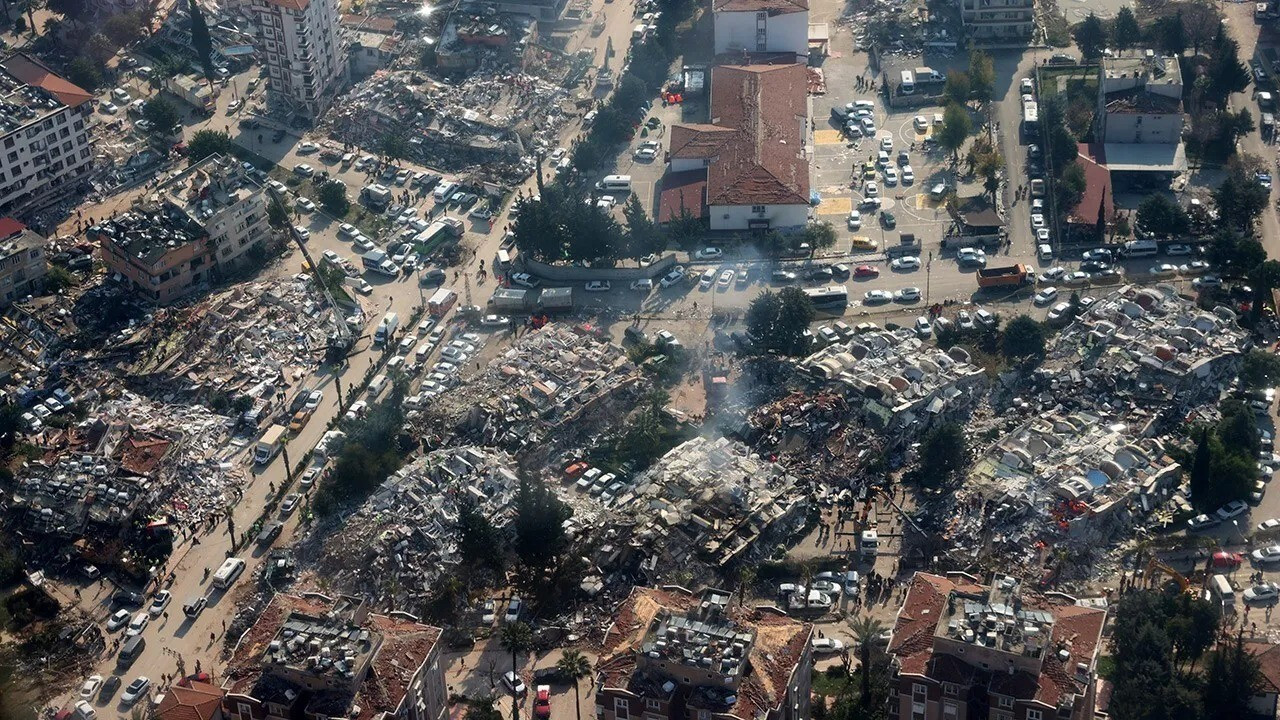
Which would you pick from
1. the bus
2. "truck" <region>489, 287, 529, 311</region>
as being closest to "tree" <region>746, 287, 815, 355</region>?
the bus

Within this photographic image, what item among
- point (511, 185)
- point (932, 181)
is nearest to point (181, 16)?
point (511, 185)

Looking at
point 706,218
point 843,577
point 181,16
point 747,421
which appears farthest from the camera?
point 181,16

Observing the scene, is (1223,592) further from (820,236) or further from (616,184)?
(616,184)

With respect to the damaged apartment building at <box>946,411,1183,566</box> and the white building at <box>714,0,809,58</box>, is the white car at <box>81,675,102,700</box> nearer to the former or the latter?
the damaged apartment building at <box>946,411,1183,566</box>

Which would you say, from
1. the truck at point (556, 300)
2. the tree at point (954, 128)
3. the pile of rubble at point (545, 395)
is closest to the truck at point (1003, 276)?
the tree at point (954, 128)

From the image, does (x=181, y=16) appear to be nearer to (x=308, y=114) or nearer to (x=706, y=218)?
(x=308, y=114)

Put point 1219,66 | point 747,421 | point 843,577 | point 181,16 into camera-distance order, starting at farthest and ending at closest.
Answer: point 181,16
point 1219,66
point 747,421
point 843,577

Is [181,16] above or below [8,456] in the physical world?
above
